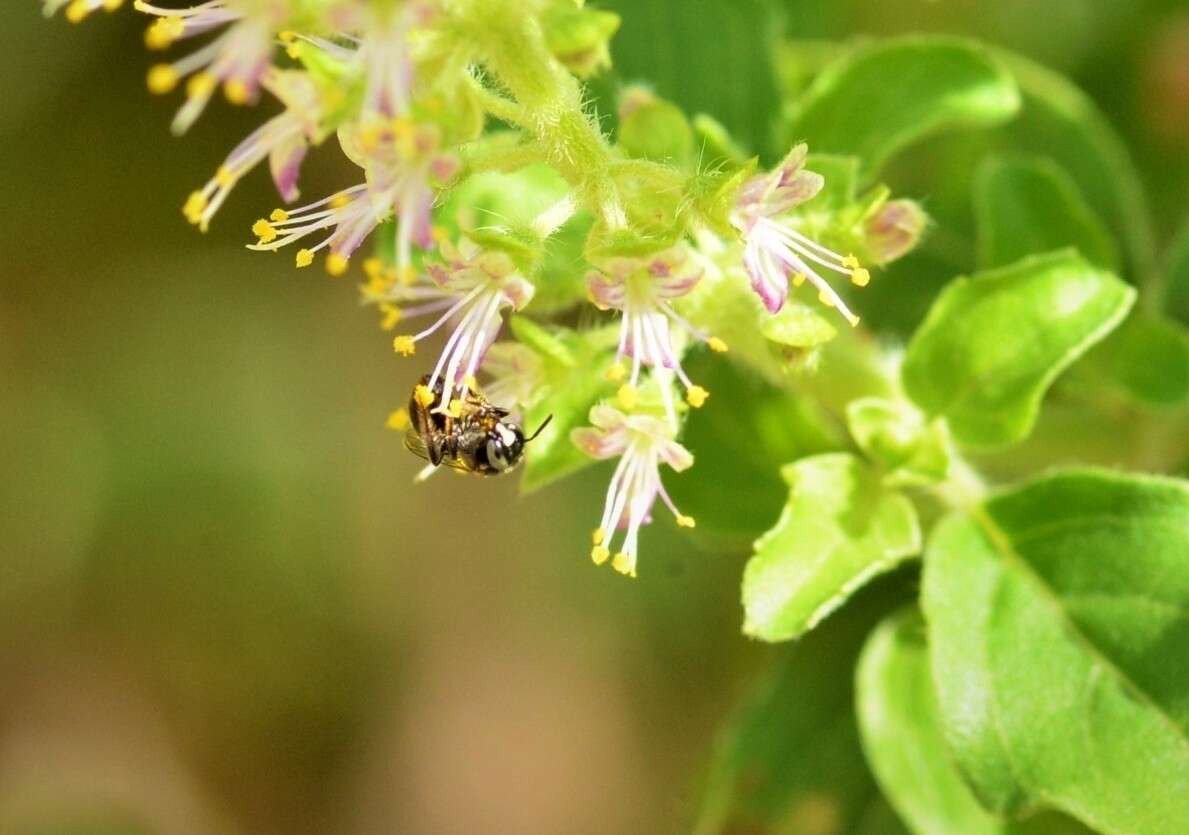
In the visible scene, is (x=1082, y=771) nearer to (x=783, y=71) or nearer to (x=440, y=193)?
(x=440, y=193)

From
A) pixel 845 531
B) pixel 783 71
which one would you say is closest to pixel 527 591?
pixel 783 71

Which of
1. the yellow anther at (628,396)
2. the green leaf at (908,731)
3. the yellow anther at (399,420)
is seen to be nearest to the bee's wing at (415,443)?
the yellow anther at (399,420)

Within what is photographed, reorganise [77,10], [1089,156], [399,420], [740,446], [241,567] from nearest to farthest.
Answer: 1. [77,10]
2. [399,420]
3. [740,446]
4. [1089,156]
5. [241,567]

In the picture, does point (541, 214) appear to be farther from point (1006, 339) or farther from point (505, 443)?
point (1006, 339)

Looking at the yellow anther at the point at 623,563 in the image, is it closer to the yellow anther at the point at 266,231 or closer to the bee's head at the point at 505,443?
the bee's head at the point at 505,443

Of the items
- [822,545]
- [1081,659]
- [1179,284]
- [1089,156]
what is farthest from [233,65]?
[1089,156]

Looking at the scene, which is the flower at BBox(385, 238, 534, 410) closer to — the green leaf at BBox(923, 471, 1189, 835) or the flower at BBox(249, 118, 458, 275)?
the flower at BBox(249, 118, 458, 275)

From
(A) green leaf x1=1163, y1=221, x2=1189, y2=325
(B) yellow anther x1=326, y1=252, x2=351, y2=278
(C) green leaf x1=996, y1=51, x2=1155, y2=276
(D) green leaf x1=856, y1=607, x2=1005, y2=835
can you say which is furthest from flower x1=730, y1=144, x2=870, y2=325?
(C) green leaf x1=996, y1=51, x2=1155, y2=276
